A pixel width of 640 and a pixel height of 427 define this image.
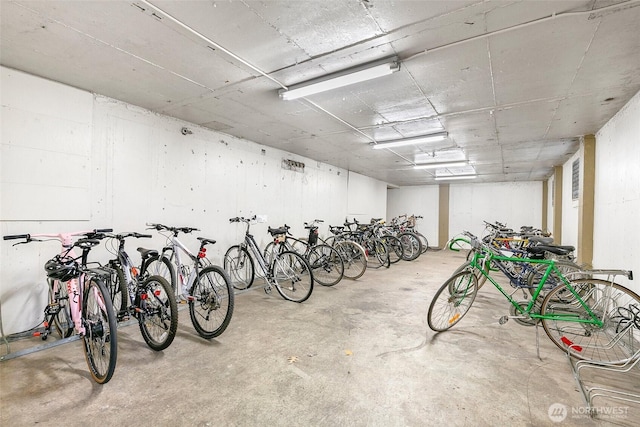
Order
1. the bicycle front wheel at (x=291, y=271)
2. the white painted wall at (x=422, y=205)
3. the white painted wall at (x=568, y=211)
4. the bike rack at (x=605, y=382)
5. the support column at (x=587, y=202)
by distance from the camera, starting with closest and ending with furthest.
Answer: the bike rack at (x=605, y=382) → the bicycle front wheel at (x=291, y=271) → the support column at (x=587, y=202) → the white painted wall at (x=568, y=211) → the white painted wall at (x=422, y=205)

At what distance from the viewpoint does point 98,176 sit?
2.88m

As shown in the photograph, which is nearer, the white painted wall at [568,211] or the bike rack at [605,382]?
the bike rack at [605,382]

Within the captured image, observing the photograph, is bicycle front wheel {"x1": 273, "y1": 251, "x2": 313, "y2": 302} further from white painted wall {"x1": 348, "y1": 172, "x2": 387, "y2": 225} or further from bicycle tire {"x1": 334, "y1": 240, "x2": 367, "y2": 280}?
white painted wall {"x1": 348, "y1": 172, "x2": 387, "y2": 225}

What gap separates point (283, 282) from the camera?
4.12 m

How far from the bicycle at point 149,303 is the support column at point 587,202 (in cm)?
501

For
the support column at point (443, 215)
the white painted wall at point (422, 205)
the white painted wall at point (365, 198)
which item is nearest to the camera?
the white painted wall at point (365, 198)

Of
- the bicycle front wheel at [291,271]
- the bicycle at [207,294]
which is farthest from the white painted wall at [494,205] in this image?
the bicycle at [207,294]

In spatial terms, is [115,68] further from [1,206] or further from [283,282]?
[283,282]

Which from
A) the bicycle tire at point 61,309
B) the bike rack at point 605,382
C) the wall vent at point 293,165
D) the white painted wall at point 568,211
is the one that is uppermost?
the wall vent at point 293,165

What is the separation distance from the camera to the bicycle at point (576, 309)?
2016 millimetres

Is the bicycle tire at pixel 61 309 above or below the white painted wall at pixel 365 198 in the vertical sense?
below

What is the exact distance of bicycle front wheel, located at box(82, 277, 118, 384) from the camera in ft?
5.62

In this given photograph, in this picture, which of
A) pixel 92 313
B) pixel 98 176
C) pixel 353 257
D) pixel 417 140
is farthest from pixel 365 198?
pixel 92 313

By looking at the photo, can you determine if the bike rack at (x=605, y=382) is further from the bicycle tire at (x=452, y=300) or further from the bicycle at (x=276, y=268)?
the bicycle at (x=276, y=268)
